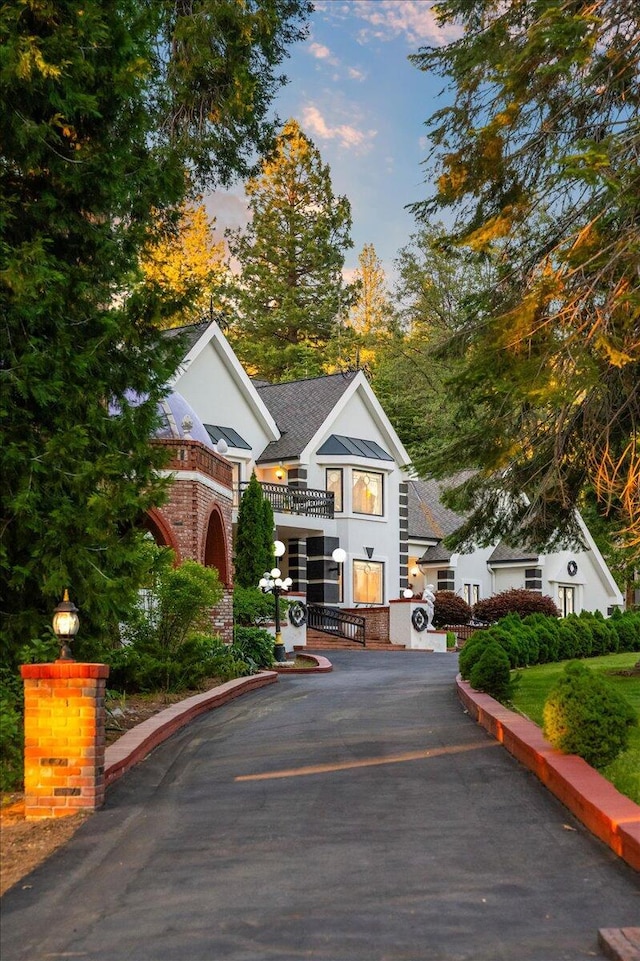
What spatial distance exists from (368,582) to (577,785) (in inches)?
1349

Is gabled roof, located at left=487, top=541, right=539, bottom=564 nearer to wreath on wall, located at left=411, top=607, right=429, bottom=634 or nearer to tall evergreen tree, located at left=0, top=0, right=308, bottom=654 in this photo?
wreath on wall, located at left=411, top=607, right=429, bottom=634

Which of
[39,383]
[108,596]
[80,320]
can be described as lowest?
[108,596]

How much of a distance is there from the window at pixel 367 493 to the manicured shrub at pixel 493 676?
26355 mm

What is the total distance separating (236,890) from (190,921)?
619 mm

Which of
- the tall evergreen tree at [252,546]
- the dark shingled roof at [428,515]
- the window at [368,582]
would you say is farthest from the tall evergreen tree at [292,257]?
the tall evergreen tree at [252,546]

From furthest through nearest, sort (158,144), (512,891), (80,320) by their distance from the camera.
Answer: (158,144), (80,320), (512,891)

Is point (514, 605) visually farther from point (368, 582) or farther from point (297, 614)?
point (297, 614)

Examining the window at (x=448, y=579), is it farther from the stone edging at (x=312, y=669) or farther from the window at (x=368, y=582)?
the stone edging at (x=312, y=669)

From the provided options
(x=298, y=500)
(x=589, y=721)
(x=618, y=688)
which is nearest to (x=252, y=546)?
(x=298, y=500)

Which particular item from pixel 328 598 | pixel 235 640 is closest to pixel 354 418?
pixel 328 598

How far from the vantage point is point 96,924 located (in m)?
5.96

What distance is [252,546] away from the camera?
111 ft

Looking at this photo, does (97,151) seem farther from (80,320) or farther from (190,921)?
(190,921)

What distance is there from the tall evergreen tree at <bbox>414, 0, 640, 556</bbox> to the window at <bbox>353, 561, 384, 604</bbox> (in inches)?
1033
